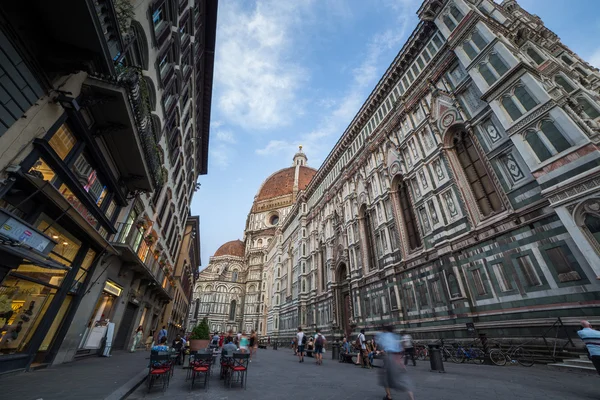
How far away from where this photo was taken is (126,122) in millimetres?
8062

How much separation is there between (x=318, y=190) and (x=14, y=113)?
33130 millimetres

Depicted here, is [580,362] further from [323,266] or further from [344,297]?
[323,266]

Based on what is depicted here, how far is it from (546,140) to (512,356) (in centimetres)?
938

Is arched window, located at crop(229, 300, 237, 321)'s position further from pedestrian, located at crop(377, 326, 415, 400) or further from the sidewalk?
pedestrian, located at crop(377, 326, 415, 400)

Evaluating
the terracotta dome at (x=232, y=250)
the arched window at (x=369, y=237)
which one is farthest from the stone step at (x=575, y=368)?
the terracotta dome at (x=232, y=250)

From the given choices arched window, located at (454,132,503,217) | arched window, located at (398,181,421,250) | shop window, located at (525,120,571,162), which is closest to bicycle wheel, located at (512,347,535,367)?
arched window, located at (454,132,503,217)

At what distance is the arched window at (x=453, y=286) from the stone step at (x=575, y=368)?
4.74 metres

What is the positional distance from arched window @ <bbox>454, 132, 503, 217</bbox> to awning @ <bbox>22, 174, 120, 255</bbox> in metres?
17.8

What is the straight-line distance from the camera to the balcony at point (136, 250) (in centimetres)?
1115

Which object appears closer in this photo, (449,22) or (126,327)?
(126,327)

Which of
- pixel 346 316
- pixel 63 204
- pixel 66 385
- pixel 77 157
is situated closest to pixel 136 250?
pixel 77 157

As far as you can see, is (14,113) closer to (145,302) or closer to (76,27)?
(76,27)

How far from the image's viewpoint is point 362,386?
6746mm

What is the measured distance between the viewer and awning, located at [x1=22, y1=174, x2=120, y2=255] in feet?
19.0
